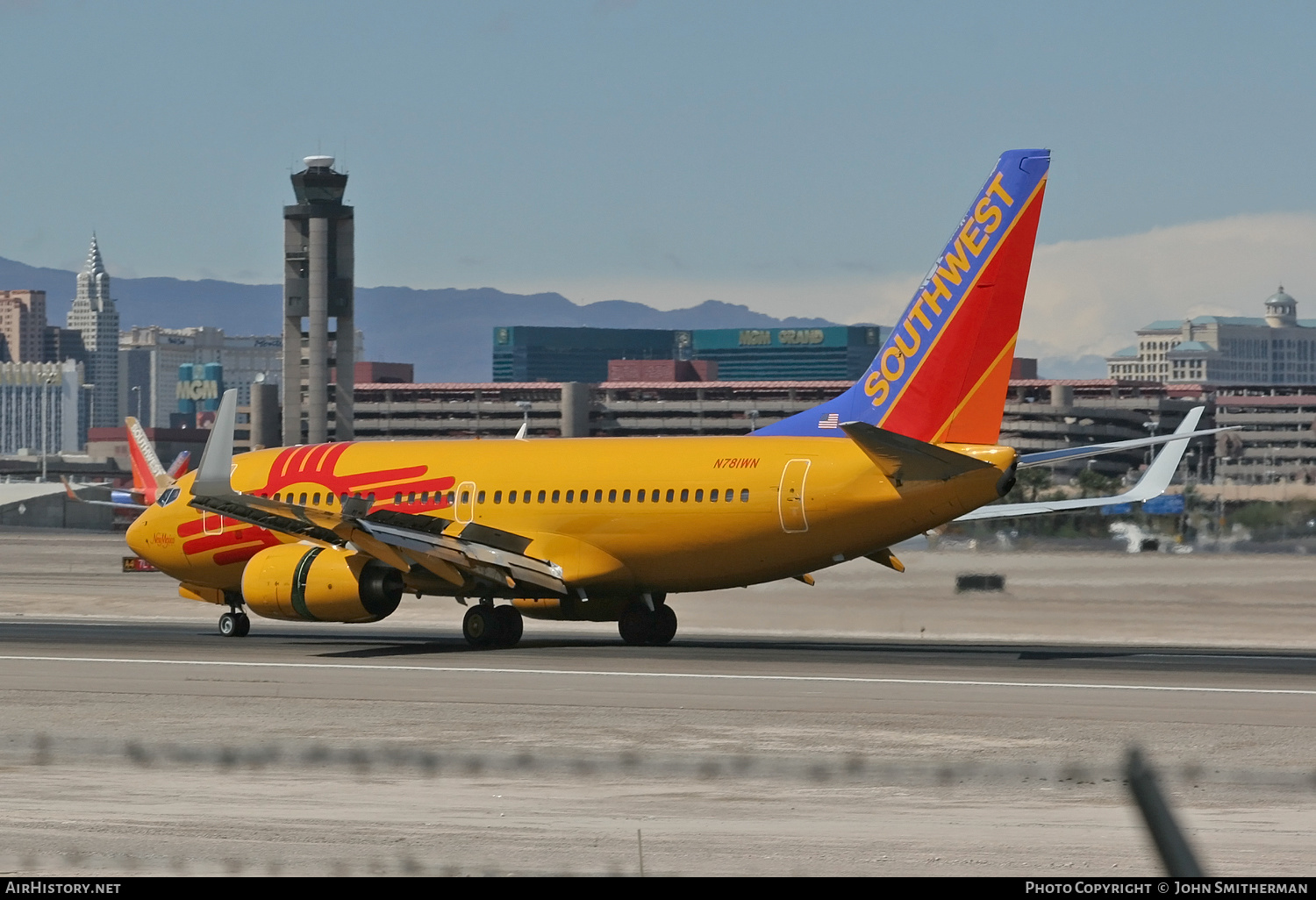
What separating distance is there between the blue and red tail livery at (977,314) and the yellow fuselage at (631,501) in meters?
0.83

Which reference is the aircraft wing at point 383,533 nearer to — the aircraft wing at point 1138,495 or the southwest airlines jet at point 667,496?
the southwest airlines jet at point 667,496

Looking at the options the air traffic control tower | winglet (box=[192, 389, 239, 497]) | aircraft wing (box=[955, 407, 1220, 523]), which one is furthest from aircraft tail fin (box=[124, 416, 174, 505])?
the air traffic control tower

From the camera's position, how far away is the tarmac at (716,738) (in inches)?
529

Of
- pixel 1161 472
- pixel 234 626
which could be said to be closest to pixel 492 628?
pixel 234 626

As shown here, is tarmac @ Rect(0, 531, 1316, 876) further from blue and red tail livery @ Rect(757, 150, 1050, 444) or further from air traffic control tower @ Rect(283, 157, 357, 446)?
air traffic control tower @ Rect(283, 157, 357, 446)

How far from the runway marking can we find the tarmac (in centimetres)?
12

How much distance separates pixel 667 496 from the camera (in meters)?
31.8

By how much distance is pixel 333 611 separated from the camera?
32188 millimetres

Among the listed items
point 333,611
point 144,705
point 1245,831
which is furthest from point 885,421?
point 1245,831

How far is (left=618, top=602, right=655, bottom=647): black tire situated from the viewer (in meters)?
33.8

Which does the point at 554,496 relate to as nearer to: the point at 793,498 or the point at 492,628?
the point at 492,628

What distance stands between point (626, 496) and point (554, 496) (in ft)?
5.27

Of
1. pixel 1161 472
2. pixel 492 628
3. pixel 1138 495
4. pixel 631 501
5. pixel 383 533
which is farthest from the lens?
pixel 1161 472

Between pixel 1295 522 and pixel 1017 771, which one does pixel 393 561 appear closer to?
pixel 1017 771
